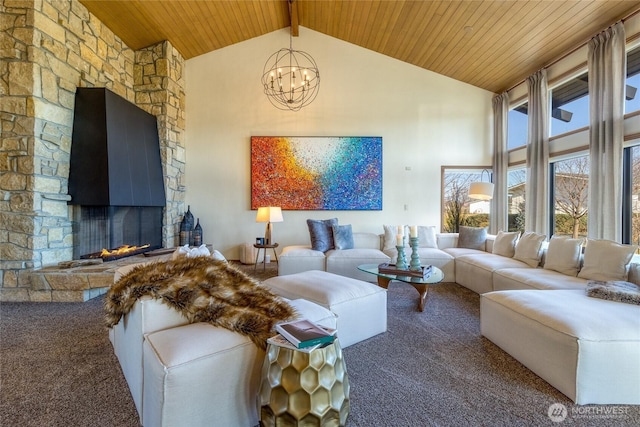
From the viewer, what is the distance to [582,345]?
157 cm

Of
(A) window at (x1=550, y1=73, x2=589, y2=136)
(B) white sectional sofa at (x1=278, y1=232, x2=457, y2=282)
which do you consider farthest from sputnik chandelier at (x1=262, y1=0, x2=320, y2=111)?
(A) window at (x1=550, y1=73, x2=589, y2=136)

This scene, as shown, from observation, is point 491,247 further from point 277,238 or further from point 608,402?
point 277,238

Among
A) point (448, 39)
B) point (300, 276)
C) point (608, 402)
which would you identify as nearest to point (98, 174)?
point (300, 276)

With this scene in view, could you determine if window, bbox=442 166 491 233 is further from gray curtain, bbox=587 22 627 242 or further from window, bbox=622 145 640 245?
window, bbox=622 145 640 245

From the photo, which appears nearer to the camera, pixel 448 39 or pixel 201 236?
pixel 448 39

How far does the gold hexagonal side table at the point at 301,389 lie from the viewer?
116 centimetres

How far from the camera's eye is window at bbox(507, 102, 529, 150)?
5.02 metres

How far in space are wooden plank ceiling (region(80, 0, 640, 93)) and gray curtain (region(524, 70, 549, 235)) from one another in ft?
1.33

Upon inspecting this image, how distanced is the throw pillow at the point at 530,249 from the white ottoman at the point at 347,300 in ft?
7.35

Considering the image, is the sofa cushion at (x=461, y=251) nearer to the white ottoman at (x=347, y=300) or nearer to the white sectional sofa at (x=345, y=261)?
the white sectional sofa at (x=345, y=261)

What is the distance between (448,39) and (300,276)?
4368 mm

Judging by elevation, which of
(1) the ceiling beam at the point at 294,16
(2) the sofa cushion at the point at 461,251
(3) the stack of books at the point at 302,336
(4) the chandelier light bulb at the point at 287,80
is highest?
(1) the ceiling beam at the point at 294,16

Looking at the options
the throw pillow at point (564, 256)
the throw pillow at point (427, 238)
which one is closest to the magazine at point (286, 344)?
the throw pillow at point (564, 256)

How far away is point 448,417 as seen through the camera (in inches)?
58.0
